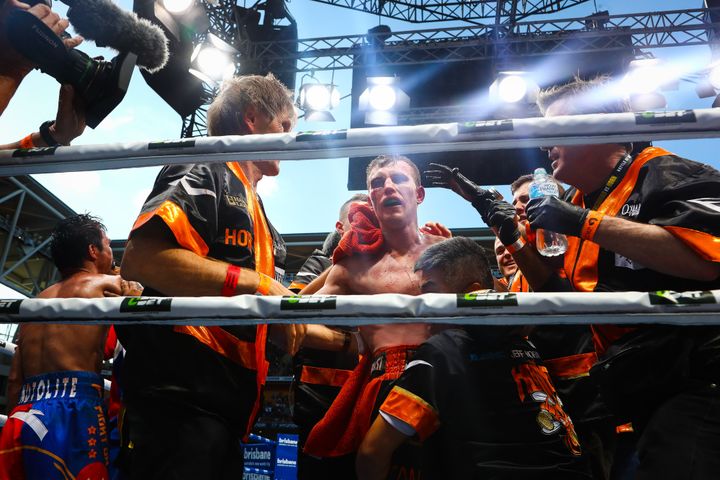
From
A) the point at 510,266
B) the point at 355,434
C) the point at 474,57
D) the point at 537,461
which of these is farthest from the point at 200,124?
the point at 537,461

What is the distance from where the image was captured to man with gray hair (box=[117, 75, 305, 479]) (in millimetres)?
1556

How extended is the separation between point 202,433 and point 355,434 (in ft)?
2.47

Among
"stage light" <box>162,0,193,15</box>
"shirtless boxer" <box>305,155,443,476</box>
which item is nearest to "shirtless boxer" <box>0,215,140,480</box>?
"shirtless boxer" <box>305,155,443,476</box>

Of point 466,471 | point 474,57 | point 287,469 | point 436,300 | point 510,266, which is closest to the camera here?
point 436,300

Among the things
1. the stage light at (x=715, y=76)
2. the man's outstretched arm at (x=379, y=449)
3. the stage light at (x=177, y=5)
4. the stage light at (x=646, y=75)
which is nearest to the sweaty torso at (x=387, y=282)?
the man's outstretched arm at (x=379, y=449)

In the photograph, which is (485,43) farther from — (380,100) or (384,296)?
(384,296)

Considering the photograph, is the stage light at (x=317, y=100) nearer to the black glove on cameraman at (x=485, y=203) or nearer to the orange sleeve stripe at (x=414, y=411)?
the black glove on cameraman at (x=485, y=203)

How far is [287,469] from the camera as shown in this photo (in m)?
5.29

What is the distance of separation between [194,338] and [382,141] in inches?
30.8

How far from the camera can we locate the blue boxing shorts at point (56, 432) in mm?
2703

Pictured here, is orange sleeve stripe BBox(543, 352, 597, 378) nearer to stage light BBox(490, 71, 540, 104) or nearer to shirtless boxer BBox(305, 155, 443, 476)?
shirtless boxer BBox(305, 155, 443, 476)

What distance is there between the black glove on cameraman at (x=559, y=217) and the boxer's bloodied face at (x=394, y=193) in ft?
3.44

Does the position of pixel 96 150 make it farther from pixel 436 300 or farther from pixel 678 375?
pixel 678 375

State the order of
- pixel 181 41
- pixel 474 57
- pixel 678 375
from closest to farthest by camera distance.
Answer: pixel 678 375, pixel 181 41, pixel 474 57
